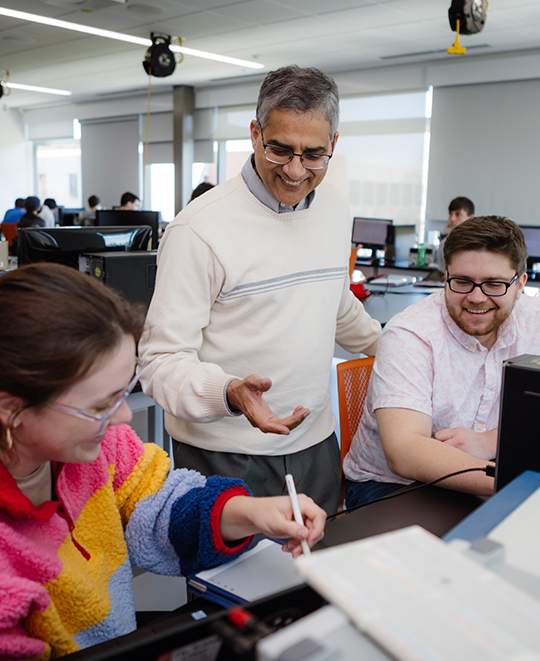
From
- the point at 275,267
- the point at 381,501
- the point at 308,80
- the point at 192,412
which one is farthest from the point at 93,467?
the point at 308,80

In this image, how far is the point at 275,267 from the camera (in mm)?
1411

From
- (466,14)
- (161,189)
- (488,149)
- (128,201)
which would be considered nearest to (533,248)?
(488,149)

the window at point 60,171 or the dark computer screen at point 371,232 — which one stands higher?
the window at point 60,171

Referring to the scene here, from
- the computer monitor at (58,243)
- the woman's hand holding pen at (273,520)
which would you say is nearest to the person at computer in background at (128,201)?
the computer monitor at (58,243)

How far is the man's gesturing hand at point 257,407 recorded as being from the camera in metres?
1.10

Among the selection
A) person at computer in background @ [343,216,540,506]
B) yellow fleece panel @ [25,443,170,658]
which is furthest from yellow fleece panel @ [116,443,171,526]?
person at computer in background @ [343,216,540,506]

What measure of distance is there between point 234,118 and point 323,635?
Result: 9549 mm

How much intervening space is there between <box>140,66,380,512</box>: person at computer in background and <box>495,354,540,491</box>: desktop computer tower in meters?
0.40

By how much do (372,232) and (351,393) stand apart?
4984mm

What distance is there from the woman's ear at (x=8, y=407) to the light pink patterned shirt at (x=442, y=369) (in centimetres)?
86

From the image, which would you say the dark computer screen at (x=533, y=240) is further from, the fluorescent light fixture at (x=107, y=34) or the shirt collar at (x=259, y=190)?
the shirt collar at (x=259, y=190)

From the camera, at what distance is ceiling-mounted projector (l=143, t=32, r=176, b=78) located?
20.7ft

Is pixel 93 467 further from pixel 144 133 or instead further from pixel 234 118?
pixel 144 133

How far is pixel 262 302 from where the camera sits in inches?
54.7
